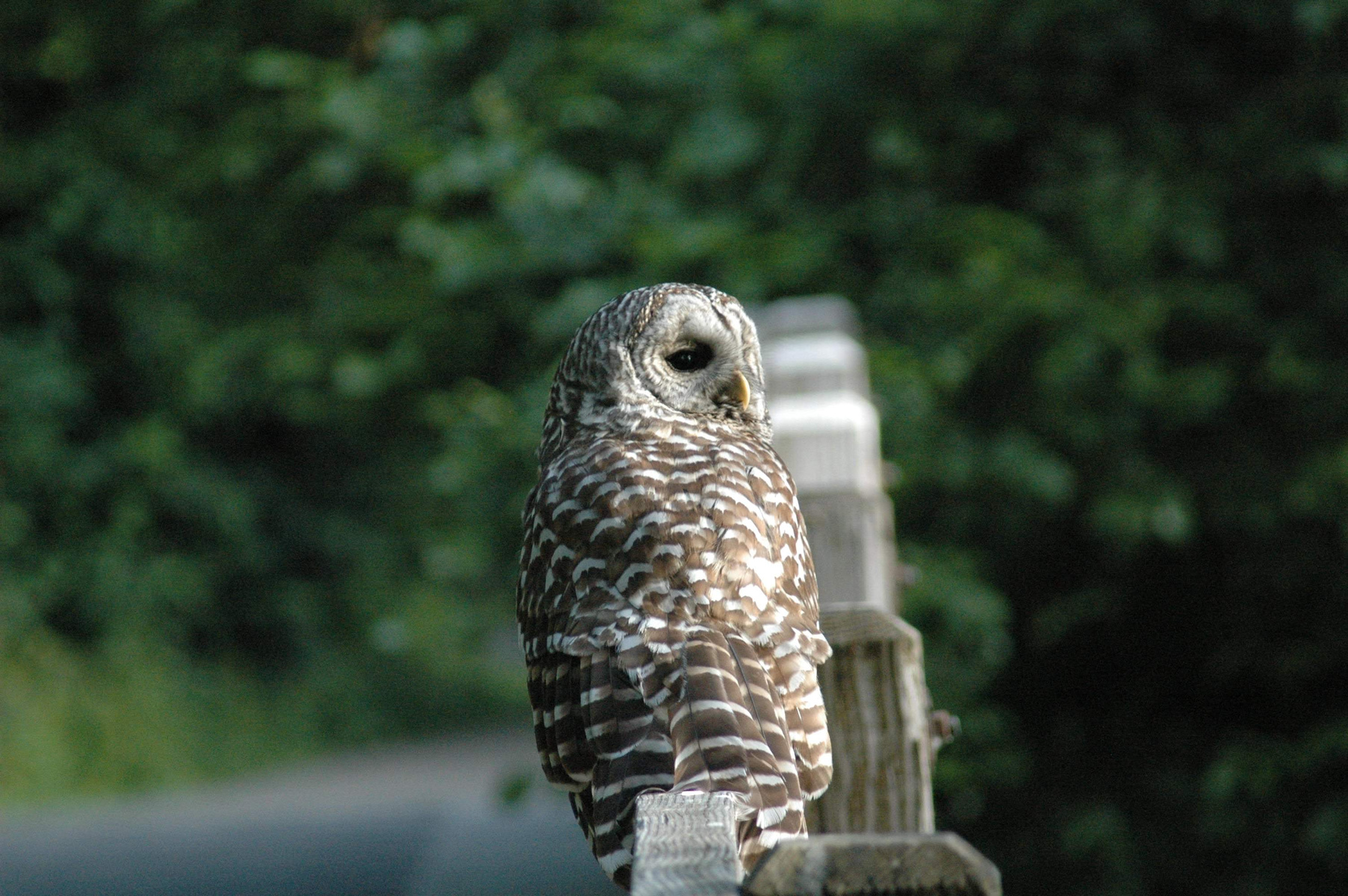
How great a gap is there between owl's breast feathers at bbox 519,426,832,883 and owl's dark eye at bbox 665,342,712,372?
255 mm

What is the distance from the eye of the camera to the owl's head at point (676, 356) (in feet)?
9.40

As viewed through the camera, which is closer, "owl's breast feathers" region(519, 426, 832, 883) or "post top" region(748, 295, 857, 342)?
"owl's breast feathers" region(519, 426, 832, 883)

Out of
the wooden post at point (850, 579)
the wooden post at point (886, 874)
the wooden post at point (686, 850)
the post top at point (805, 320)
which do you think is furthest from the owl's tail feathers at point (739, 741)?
the post top at point (805, 320)

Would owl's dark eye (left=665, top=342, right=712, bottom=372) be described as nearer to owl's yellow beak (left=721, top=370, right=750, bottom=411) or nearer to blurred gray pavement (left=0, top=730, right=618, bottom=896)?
owl's yellow beak (left=721, top=370, right=750, bottom=411)

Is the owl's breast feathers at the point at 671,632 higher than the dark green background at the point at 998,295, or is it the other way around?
the dark green background at the point at 998,295

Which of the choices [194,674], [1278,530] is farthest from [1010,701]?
[194,674]

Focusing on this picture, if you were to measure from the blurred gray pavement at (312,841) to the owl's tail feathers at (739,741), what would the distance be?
3.64m

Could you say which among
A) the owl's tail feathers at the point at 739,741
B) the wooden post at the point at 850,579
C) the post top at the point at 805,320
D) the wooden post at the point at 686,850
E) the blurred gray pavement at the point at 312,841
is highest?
the blurred gray pavement at the point at 312,841

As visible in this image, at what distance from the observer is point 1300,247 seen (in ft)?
18.8

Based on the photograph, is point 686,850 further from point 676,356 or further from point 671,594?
point 676,356

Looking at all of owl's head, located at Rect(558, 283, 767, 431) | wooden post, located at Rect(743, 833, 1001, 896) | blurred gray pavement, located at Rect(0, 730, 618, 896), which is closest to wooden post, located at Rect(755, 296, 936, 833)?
owl's head, located at Rect(558, 283, 767, 431)

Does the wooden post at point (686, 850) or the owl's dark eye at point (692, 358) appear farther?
the owl's dark eye at point (692, 358)

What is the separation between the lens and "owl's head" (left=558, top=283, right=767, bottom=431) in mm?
2865

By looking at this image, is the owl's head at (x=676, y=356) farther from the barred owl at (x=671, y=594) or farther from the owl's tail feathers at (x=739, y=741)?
the owl's tail feathers at (x=739, y=741)
